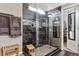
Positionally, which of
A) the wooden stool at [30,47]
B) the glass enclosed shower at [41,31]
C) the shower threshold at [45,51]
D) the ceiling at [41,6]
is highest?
the ceiling at [41,6]

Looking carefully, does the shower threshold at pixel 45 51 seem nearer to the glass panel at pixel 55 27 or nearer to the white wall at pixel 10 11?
the glass panel at pixel 55 27

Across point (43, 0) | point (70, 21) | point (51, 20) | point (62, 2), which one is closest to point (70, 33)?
point (70, 21)

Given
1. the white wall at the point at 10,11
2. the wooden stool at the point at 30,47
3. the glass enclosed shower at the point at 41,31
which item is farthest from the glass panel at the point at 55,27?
the white wall at the point at 10,11

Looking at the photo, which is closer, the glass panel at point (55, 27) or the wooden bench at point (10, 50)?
the wooden bench at point (10, 50)

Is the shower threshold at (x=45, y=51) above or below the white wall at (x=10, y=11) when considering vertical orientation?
below

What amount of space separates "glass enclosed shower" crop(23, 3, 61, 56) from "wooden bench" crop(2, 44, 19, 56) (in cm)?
12

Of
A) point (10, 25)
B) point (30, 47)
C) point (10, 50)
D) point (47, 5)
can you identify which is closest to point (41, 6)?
point (47, 5)

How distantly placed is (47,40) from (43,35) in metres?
0.10

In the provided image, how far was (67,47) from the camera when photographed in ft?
5.70

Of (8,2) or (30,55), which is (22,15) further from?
(30,55)

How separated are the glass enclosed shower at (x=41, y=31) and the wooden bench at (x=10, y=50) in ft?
0.39

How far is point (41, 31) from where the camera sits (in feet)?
5.78

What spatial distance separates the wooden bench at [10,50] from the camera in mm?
1627

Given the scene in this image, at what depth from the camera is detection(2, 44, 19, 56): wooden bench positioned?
163cm
